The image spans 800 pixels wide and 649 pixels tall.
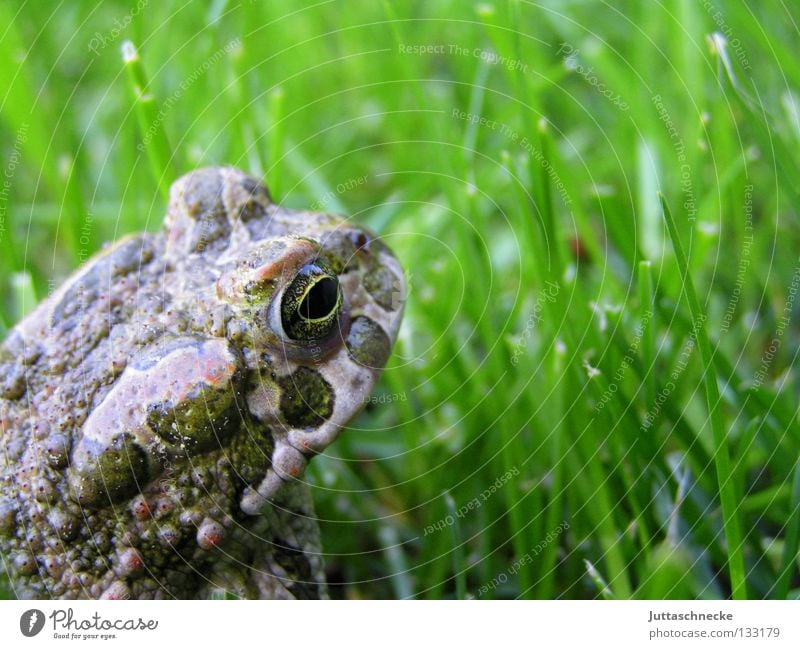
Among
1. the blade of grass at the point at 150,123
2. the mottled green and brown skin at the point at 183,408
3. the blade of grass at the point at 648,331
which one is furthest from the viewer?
the blade of grass at the point at 150,123

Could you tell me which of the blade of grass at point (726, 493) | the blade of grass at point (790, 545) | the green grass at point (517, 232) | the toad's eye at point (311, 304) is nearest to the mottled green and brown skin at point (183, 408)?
the toad's eye at point (311, 304)

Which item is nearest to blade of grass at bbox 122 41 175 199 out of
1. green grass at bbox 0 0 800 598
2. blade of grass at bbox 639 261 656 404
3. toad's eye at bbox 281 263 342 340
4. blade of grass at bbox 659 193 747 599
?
green grass at bbox 0 0 800 598

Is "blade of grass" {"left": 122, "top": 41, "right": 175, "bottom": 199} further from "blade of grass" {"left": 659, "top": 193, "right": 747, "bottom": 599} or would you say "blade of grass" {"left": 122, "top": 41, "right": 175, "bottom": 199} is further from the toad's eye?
"blade of grass" {"left": 659, "top": 193, "right": 747, "bottom": 599}

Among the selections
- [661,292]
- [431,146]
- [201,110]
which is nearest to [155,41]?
[201,110]
